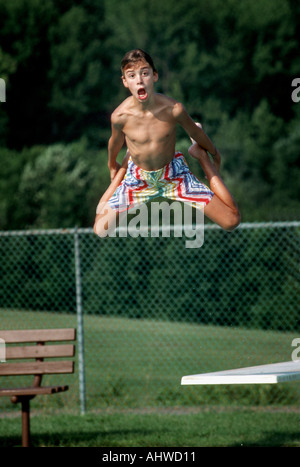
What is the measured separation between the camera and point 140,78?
4.46 m

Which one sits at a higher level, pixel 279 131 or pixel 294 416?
pixel 279 131

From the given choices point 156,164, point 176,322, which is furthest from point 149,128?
point 176,322

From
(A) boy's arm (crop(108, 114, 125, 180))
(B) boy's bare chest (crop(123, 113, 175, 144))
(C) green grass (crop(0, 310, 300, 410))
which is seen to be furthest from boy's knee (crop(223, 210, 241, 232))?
(C) green grass (crop(0, 310, 300, 410))

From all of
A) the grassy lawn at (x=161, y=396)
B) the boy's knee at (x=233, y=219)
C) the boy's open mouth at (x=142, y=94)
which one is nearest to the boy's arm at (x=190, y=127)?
the boy's open mouth at (x=142, y=94)

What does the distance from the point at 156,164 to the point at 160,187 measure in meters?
A: 0.19

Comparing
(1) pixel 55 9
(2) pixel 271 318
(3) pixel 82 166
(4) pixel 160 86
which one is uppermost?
(1) pixel 55 9

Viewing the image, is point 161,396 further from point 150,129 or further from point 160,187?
Answer: point 150,129

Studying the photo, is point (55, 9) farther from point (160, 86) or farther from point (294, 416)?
point (294, 416)

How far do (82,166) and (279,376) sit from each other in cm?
2452

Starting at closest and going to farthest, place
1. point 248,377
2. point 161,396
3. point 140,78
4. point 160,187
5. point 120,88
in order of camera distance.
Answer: point 248,377, point 140,78, point 160,187, point 161,396, point 120,88

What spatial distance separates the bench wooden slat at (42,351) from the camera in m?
6.69

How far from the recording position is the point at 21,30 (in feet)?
118

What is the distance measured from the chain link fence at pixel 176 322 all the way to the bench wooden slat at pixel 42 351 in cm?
101
